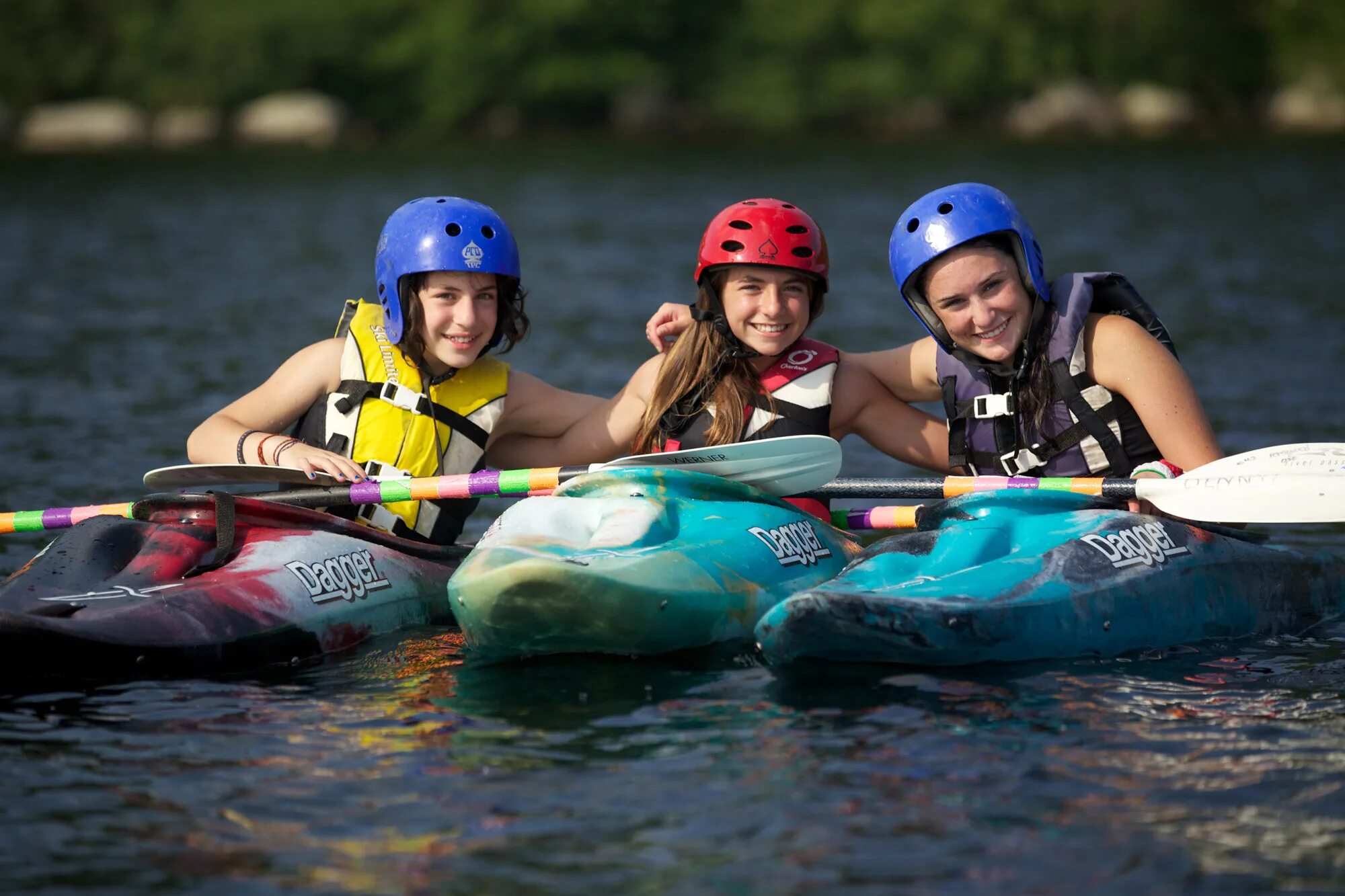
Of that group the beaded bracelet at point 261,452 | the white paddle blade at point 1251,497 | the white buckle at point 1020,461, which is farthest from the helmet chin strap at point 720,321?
the beaded bracelet at point 261,452

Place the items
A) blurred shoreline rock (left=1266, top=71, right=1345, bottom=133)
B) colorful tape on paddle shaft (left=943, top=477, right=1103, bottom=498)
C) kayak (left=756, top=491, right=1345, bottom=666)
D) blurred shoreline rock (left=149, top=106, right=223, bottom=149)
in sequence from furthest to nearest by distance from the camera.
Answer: blurred shoreline rock (left=149, top=106, right=223, bottom=149)
blurred shoreline rock (left=1266, top=71, right=1345, bottom=133)
colorful tape on paddle shaft (left=943, top=477, right=1103, bottom=498)
kayak (left=756, top=491, right=1345, bottom=666)

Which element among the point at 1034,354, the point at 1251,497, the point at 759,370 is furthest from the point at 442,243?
the point at 1251,497

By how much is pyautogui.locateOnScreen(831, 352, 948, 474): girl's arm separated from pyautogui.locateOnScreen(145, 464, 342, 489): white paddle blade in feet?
6.00

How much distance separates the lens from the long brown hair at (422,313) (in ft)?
21.2

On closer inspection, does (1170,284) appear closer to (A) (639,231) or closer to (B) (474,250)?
(A) (639,231)

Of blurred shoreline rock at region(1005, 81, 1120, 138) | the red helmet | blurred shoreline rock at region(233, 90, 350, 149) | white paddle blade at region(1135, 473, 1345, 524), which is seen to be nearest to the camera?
white paddle blade at region(1135, 473, 1345, 524)

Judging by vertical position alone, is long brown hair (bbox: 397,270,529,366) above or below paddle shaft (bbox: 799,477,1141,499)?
above

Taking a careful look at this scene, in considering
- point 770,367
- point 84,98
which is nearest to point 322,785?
point 770,367

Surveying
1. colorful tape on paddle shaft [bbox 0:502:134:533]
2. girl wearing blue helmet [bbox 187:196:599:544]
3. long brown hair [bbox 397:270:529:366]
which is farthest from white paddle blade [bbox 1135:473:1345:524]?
colorful tape on paddle shaft [bbox 0:502:134:533]

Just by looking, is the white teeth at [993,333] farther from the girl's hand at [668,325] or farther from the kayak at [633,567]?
the girl's hand at [668,325]

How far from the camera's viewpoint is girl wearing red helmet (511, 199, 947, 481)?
20.1 feet

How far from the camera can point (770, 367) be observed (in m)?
6.36

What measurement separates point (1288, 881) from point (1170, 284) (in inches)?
566

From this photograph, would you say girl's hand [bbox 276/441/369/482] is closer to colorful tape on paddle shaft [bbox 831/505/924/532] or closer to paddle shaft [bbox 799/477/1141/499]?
paddle shaft [bbox 799/477/1141/499]
